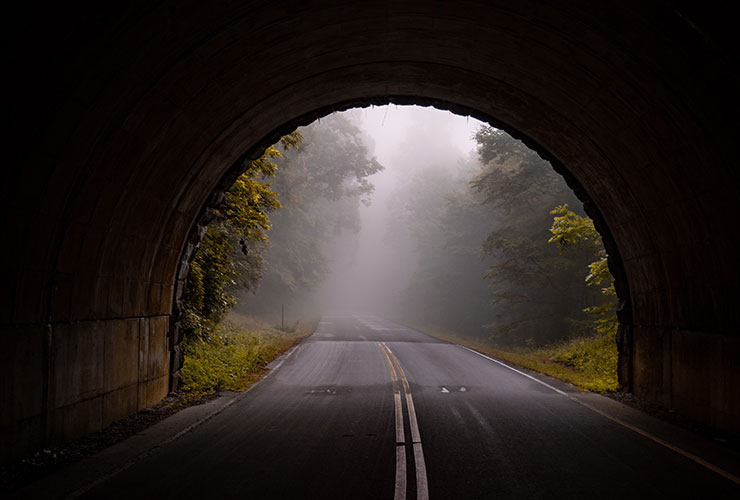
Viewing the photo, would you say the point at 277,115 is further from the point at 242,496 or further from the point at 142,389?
the point at 242,496

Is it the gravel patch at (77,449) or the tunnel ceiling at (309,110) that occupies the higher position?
the tunnel ceiling at (309,110)

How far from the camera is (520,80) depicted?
901 centimetres

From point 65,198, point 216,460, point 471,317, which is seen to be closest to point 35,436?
point 216,460

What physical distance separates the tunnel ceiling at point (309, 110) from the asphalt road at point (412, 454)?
244 centimetres

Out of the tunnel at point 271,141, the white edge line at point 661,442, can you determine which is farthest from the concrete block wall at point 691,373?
the white edge line at point 661,442

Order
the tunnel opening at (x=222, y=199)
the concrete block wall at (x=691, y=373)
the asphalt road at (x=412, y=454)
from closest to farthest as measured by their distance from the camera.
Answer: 1. the asphalt road at (x=412, y=454)
2. the concrete block wall at (x=691, y=373)
3. the tunnel opening at (x=222, y=199)

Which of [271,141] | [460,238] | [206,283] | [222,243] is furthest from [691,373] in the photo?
[460,238]

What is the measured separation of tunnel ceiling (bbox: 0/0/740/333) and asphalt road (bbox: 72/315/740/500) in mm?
2439

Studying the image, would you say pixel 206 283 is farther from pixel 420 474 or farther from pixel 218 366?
pixel 420 474

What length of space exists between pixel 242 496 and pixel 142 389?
4867 mm

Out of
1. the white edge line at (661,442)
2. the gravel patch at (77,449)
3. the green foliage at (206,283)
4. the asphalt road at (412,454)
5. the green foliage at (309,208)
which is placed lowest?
the white edge line at (661,442)

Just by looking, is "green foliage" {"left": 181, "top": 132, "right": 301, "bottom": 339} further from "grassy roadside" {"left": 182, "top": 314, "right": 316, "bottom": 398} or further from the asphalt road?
the asphalt road

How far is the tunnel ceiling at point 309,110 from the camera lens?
5.59m

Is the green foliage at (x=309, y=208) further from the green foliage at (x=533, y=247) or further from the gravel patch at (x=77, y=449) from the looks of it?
the gravel patch at (x=77, y=449)
